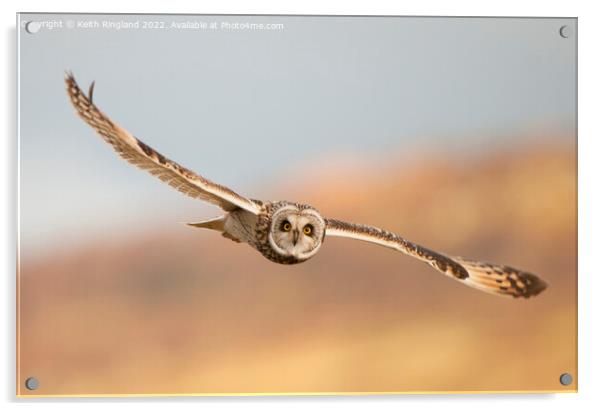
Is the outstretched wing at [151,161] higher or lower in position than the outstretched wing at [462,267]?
higher

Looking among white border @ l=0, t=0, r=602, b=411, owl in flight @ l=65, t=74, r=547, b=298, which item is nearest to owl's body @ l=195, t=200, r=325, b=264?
owl in flight @ l=65, t=74, r=547, b=298

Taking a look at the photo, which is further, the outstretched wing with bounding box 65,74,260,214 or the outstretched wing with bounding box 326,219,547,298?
the outstretched wing with bounding box 326,219,547,298

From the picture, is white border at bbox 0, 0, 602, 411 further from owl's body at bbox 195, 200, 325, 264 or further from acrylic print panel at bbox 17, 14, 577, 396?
owl's body at bbox 195, 200, 325, 264

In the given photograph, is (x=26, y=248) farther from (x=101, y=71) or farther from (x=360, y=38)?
(x=360, y=38)

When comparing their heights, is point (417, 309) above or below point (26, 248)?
below

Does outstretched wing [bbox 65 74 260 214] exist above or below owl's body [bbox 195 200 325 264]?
above

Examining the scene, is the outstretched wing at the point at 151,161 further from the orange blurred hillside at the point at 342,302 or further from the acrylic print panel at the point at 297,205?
the orange blurred hillside at the point at 342,302
